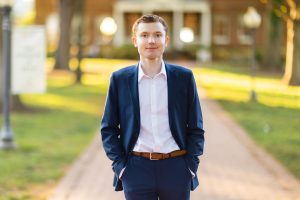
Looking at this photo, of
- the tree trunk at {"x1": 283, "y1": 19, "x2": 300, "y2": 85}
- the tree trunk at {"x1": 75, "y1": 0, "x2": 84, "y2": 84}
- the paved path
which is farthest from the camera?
the tree trunk at {"x1": 283, "y1": 19, "x2": 300, "y2": 85}

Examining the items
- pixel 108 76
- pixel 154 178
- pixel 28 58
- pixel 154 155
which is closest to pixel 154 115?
pixel 154 155

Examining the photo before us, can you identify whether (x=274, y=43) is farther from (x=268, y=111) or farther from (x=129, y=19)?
(x=268, y=111)

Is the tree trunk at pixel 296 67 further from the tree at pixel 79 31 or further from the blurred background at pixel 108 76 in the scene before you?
the tree at pixel 79 31

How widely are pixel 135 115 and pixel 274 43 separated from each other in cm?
3282

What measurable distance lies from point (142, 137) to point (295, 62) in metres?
22.6

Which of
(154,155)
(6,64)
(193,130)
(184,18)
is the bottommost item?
(154,155)

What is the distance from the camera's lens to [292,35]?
25.6 m

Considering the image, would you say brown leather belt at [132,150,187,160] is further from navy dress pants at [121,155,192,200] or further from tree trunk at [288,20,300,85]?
tree trunk at [288,20,300,85]

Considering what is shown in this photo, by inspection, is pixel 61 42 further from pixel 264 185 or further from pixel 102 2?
pixel 264 185

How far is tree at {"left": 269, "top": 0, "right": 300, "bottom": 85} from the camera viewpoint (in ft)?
79.3

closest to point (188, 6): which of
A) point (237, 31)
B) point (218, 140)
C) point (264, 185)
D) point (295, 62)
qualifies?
point (237, 31)

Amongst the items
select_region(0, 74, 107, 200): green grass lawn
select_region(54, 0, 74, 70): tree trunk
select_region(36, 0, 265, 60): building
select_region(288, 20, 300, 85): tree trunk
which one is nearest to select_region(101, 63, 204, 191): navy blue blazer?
select_region(0, 74, 107, 200): green grass lawn

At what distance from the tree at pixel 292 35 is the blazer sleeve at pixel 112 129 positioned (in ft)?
66.7

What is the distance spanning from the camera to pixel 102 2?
50.9m
